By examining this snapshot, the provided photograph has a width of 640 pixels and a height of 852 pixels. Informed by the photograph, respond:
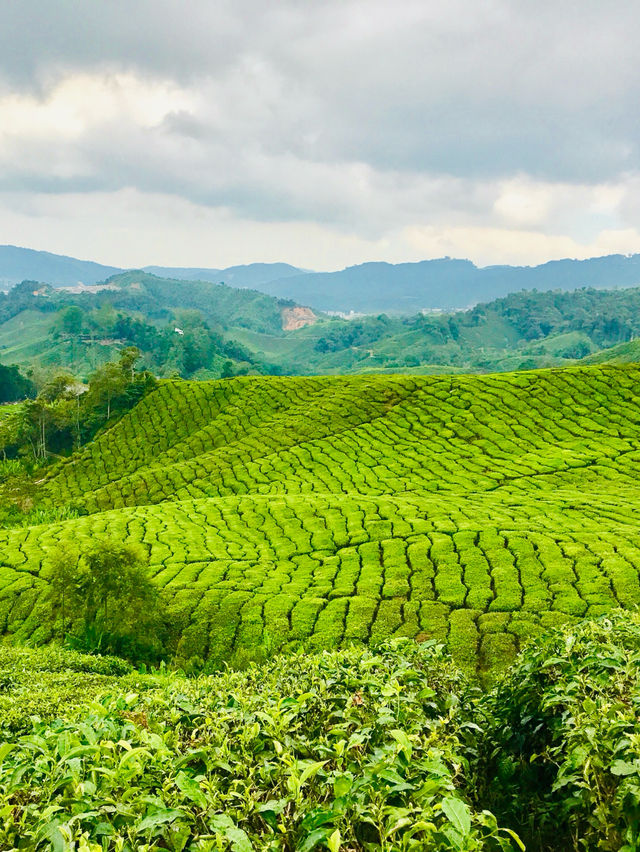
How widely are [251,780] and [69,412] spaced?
67603mm

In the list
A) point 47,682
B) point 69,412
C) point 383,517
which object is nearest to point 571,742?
point 47,682

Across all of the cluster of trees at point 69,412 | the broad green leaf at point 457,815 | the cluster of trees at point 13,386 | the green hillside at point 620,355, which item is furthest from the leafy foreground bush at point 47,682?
the green hillside at point 620,355

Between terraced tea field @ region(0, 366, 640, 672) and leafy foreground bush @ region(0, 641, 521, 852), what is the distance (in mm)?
10273

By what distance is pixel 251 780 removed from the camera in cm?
342

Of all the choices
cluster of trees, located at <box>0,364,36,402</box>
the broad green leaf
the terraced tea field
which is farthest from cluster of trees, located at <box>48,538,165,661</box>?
cluster of trees, located at <box>0,364,36,402</box>

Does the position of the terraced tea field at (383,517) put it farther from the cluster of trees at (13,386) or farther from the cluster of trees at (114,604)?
the cluster of trees at (13,386)

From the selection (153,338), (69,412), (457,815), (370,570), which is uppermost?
(153,338)

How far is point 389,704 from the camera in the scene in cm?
469

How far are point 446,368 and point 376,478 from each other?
143m

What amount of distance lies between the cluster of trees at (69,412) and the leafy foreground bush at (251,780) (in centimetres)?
6141

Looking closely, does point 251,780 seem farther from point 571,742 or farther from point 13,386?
point 13,386

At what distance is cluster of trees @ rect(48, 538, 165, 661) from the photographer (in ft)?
53.8

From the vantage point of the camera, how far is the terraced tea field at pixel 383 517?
15.9 m

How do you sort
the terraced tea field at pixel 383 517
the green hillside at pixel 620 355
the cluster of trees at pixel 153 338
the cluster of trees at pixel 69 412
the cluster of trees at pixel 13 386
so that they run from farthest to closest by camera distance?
1. the cluster of trees at pixel 153 338
2. the green hillside at pixel 620 355
3. the cluster of trees at pixel 13 386
4. the cluster of trees at pixel 69 412
5. the terraced tea field at pixel 383 517
